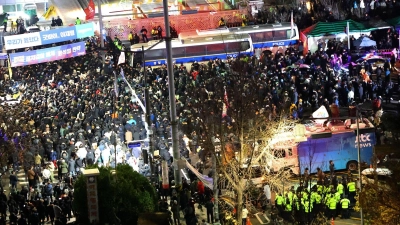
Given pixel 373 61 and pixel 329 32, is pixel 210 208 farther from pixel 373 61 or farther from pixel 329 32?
pixel 329 32

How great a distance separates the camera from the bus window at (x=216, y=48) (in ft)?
167

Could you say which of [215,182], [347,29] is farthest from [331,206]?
[347,29]

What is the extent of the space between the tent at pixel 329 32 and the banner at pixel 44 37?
14.6 meters

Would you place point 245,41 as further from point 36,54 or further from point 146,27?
point 36,54

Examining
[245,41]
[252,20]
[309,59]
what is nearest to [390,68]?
[309,59]

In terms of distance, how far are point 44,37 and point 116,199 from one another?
22056 millimetres

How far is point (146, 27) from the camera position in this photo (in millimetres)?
57094

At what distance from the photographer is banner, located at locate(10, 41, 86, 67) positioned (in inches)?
1646

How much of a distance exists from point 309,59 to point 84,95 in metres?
13.5

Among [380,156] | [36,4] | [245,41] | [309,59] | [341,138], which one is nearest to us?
[380,156]

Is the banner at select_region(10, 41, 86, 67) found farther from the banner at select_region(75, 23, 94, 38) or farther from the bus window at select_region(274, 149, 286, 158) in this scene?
the bus window at select_region(274, 149, 286, 158)

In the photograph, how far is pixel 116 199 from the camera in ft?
74.4

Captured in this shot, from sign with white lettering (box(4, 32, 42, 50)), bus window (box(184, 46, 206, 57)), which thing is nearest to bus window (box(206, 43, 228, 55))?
bus window (box(184, 46, 206, 57))

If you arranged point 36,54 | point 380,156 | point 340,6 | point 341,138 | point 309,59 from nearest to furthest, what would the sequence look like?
point 380,156 < point 341,138 < point 36,54 < point 309,59 < point 340,6
